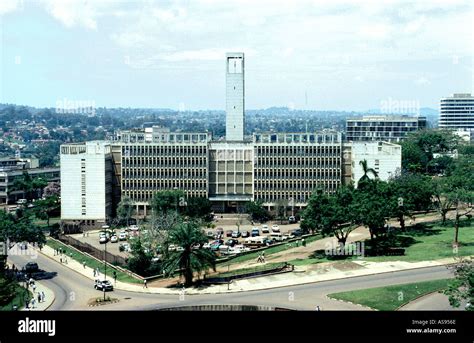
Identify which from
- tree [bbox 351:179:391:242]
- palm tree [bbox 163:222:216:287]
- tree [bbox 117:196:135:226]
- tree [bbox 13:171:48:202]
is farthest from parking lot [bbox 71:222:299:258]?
tree [bbox 13:171:48:202]

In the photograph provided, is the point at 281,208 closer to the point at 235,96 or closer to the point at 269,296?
the point at 235,96

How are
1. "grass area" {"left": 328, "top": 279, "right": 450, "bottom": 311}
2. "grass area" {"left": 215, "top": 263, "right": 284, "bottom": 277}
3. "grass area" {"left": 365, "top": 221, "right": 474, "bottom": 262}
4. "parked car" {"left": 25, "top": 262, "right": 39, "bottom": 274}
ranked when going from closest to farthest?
"grass area" {"left": 328, "top": 279, "right": 450, "bottom": 311}
"grass area" {"left": 215, "top": 263, "right": 284, "bottom": 277}
"grass area" {"left": 365, "top": 221, "right": 474, "bottom": 262}
"parked car" {"left": 25, "top": 262, "right": 39, "bottom": 274}

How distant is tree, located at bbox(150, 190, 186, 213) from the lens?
2970 centimetres

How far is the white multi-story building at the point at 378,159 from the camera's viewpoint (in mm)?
30516

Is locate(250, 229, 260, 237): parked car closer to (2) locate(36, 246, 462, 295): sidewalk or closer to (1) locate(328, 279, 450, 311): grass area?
(2) locate(36, 246, 462, 295): sidewalk

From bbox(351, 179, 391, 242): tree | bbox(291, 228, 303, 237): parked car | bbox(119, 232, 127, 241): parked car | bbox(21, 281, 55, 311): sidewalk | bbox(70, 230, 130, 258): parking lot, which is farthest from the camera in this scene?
bbox(119, 232, 127, 241): parked car

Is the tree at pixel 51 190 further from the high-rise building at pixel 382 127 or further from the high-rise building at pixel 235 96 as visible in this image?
the high-rise building at pixel 382 127

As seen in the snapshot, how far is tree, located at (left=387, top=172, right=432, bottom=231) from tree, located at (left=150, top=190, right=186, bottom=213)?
445 inches

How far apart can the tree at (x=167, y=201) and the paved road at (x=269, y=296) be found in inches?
495

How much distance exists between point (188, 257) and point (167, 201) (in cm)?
1419

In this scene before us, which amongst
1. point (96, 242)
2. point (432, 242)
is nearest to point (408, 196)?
point (432, 242)

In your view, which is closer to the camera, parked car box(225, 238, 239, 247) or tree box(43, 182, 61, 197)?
parked car box(225, 238, 239, 247)

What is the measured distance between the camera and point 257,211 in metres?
30.7

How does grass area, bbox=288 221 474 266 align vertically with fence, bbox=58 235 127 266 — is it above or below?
above
